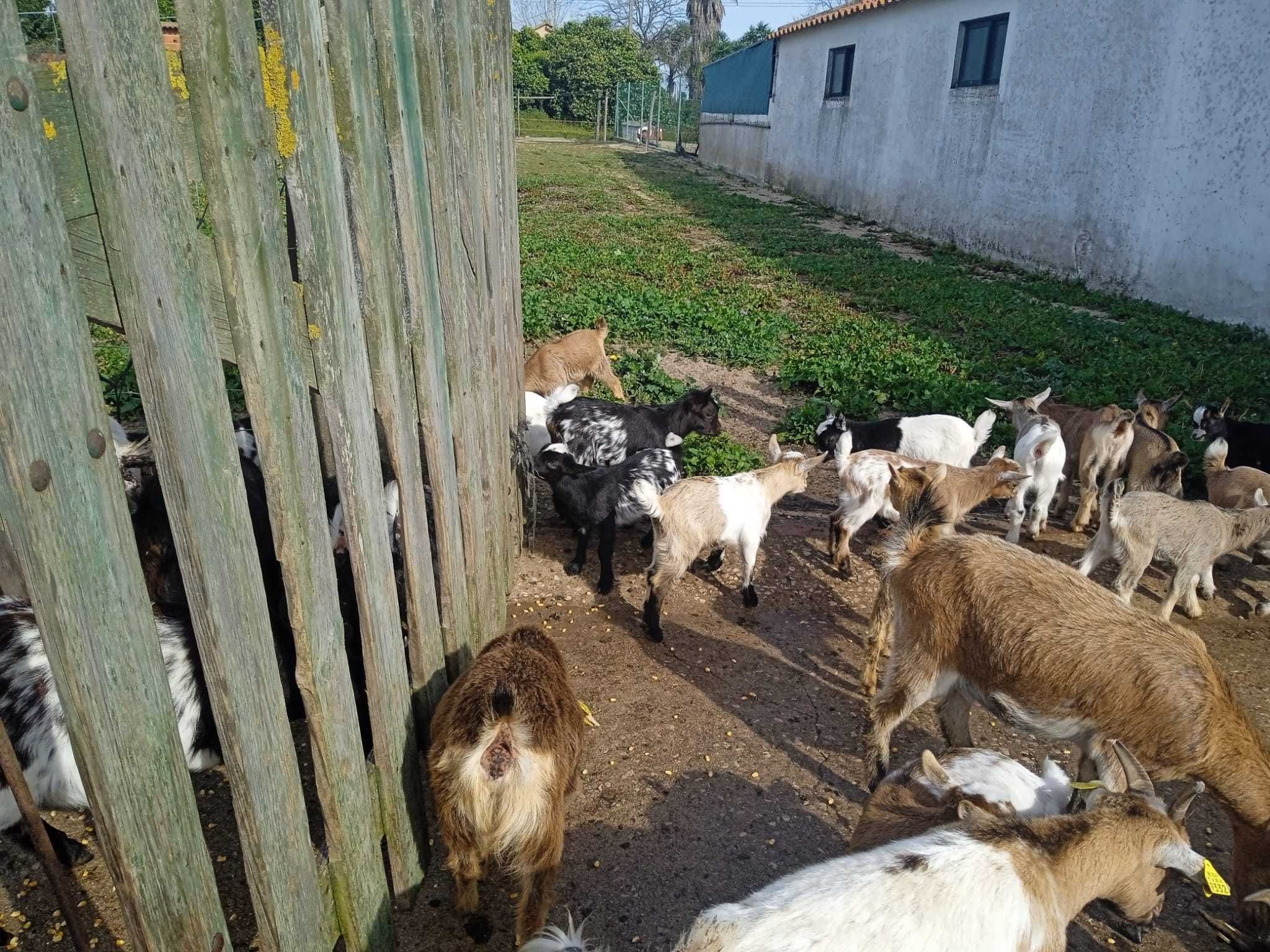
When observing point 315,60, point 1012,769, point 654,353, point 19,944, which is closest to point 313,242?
point 315,60

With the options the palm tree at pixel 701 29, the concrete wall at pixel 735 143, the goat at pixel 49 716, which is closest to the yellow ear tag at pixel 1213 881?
the goat at pixel 49 716

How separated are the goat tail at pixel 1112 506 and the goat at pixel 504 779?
12.8 feet

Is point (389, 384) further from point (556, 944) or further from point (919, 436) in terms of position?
point (919, 436)

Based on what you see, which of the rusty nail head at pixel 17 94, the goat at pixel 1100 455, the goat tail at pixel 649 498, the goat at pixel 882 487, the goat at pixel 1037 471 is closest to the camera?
the rusty nail head at pixel 17 94

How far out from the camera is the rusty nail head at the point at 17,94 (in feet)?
3.71

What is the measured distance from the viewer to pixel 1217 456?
254 inches

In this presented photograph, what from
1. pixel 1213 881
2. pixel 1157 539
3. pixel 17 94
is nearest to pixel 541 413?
pixel 1157 539

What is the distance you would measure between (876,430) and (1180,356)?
5356 millimetres

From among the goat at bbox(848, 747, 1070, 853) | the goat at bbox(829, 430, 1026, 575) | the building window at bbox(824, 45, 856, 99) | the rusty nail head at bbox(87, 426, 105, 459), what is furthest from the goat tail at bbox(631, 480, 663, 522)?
the building window at bbox(824, 45, 856, 99)

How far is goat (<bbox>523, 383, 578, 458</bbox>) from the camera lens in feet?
22.8

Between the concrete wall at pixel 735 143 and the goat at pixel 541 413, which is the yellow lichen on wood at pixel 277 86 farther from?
the concrete wall at pixel 735 143

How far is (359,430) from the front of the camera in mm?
2312

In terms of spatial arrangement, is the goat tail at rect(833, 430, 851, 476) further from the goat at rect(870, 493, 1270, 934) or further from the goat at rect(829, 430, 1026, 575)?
the goat at rect(870, 493, 1270, 934)

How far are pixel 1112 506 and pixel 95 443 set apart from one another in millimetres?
5449
